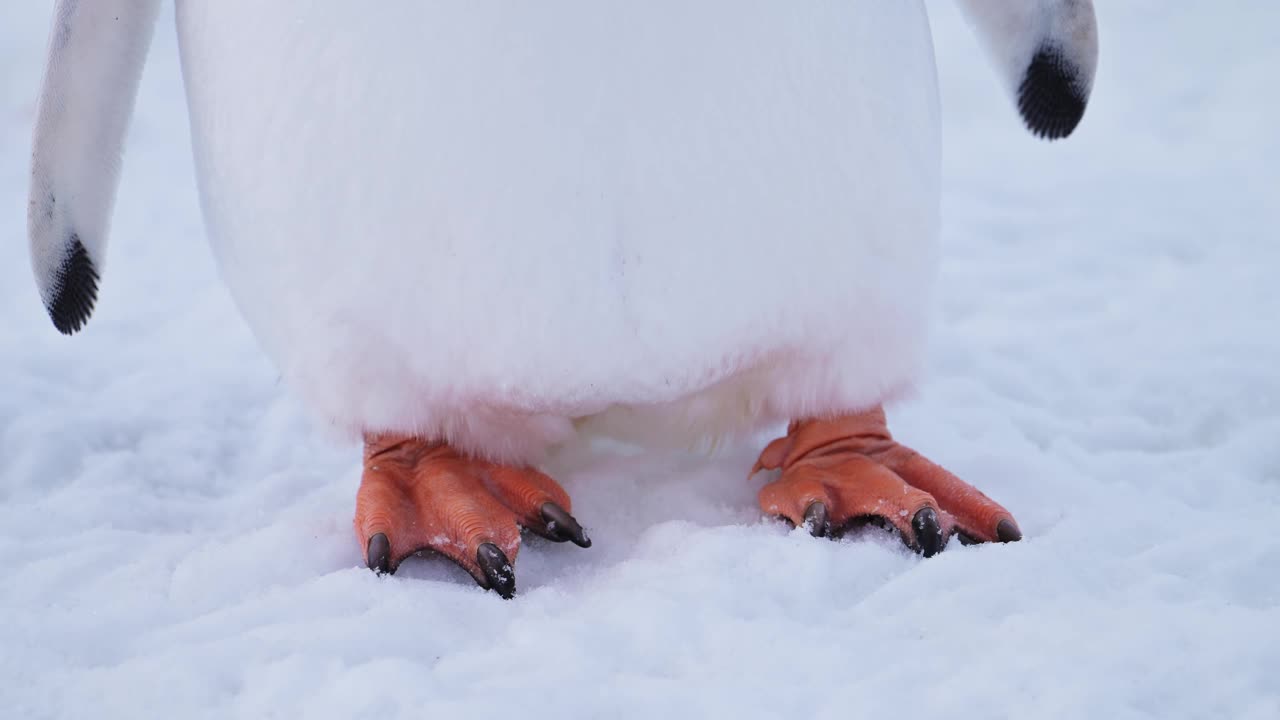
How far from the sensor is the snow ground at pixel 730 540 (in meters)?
0.92

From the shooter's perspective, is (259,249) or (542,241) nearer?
(542,241)

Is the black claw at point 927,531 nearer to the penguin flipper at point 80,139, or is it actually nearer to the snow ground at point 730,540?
the snow ground at point 730,540

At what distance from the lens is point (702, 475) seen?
142 cm

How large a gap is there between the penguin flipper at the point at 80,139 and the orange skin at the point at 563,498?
0.37 metres

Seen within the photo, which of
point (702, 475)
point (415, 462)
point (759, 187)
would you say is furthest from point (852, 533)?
point (415, 462)

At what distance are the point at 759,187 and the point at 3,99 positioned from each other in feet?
8.48

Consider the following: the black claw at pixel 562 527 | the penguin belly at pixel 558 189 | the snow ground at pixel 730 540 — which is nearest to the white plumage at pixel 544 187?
the penguin belly at pixel 558 189

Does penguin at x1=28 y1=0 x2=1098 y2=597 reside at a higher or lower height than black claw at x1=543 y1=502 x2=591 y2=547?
higher

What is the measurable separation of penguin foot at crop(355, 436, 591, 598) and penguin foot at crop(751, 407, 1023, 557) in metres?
0.24

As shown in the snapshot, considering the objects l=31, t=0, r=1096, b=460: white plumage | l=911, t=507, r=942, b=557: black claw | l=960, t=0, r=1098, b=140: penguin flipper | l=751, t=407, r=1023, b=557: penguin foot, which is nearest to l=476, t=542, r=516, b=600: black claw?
Result: l=31, t=0, r=1096, b=460: white plumage

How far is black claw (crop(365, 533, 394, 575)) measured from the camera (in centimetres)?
118

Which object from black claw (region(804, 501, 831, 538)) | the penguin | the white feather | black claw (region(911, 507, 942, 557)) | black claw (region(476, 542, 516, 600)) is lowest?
black claw (region(476, 542, 516, 600))

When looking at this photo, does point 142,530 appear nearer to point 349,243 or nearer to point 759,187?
point 349,243

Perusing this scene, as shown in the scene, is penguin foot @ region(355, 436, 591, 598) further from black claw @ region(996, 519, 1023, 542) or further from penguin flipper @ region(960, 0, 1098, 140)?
penguin flipper @ region(960, 0, 1098, 140)
